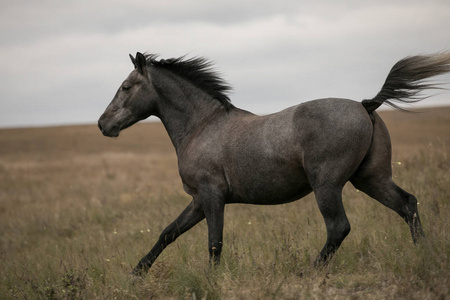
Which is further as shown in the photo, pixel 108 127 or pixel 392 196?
pixel 108 127

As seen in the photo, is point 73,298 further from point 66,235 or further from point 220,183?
point 66,235

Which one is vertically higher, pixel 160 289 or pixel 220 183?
pixel 220 183

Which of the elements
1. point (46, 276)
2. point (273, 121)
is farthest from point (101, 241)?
point (273, 121)

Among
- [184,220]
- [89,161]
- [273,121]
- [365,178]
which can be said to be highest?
[273,121]

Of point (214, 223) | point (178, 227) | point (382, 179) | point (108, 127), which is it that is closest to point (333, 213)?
point (382, 179)

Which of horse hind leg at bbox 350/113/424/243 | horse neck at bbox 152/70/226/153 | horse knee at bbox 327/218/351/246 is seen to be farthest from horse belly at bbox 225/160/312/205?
horse neck at bbox 152/70/226/153

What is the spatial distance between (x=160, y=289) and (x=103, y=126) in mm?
2337

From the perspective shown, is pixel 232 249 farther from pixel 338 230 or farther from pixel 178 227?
pixel 338 230

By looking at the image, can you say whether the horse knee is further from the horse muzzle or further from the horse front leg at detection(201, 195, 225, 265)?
the horse muzzle

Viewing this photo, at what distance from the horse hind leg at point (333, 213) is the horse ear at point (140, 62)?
2844mm

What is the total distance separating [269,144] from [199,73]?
1.71m

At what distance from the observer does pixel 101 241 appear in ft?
29.4

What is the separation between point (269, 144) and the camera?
17.1ft

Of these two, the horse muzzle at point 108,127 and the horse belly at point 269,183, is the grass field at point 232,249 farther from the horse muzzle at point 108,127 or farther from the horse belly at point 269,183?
the horse muzzle at point 108,127
